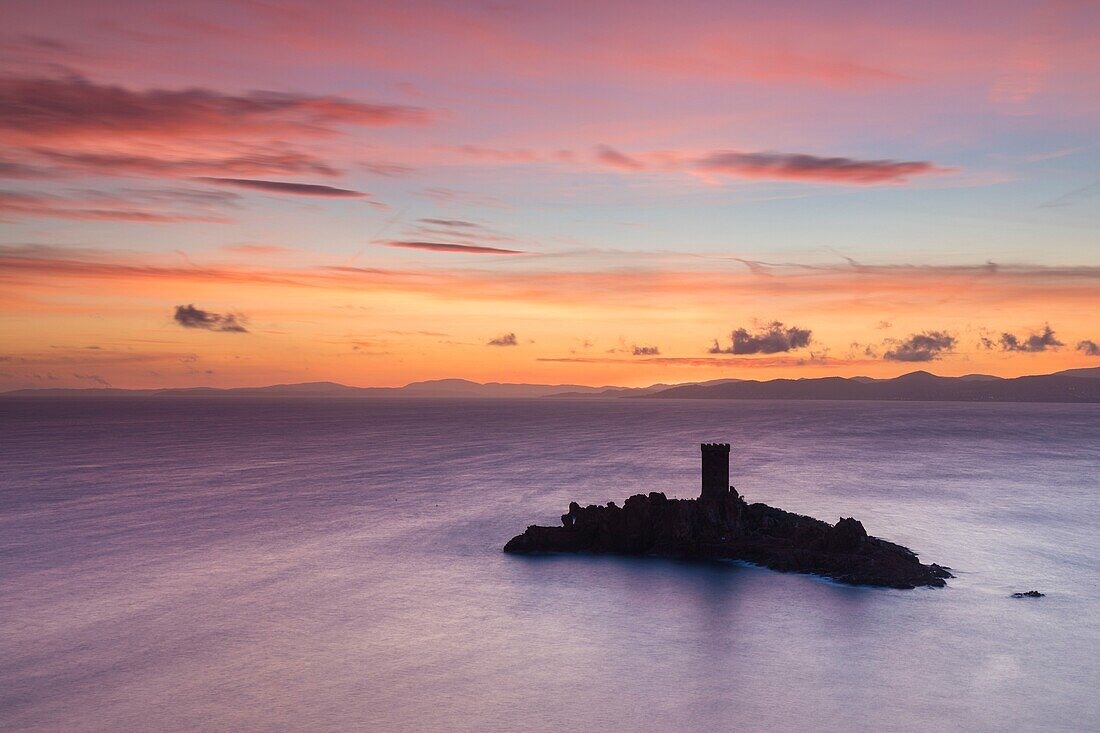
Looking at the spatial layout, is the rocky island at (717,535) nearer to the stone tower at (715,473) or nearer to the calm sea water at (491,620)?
the stone tower at (715,473)

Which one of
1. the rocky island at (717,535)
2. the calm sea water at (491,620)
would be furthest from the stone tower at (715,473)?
the calm sea water at (491,620)

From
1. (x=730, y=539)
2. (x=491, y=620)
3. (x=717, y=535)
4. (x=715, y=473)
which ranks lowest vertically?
(x=491, y=620)

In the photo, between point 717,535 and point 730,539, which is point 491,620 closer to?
point 717,535

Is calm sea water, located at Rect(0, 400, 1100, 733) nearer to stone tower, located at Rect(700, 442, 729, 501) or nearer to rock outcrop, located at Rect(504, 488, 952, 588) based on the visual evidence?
rock outcrop, located at Rect(504, 488, 952, 588)

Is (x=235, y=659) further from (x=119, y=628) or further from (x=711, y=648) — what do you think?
(x=711, y=648)

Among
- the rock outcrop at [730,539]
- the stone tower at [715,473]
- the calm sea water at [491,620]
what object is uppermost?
the stone tower at [715,473]

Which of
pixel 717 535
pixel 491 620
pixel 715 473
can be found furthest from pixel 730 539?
pixel 491 620

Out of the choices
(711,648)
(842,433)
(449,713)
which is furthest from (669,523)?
(842,433)

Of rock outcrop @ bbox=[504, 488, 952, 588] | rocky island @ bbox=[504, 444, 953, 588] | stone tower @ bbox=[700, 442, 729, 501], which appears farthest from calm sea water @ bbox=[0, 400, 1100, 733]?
stone tower @ bbox=[700, 442, 729, 501]
